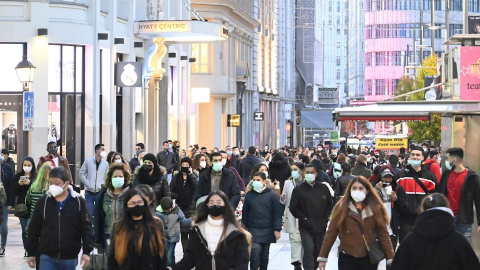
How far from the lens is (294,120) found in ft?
414

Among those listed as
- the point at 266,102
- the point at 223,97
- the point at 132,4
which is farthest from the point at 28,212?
the point at 266,102

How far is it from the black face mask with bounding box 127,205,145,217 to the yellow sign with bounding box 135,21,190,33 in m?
29.5

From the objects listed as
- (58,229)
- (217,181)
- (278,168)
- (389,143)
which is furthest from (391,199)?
(389,143)

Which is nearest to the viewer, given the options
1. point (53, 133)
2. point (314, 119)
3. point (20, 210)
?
point (20, 210)

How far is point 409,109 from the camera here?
886 inches

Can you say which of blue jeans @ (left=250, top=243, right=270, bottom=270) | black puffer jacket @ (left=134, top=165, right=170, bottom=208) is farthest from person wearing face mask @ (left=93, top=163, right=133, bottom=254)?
black puffer jacket @ (left=134, top=165, right=170, bottom=208)

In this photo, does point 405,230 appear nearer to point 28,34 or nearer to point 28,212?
point 28,212

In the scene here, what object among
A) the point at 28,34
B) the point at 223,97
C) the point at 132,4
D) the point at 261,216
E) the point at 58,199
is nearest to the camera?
the point at 58,199

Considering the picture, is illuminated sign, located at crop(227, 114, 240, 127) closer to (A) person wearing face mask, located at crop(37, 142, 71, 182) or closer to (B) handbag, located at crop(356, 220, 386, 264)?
(A) person wearing face mask, located at crop(37, 142, 71, 182)

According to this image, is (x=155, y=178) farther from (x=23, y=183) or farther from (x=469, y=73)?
(x=469, y=73)

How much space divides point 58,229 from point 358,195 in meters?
2.91

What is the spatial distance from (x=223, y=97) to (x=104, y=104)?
91.4 ft

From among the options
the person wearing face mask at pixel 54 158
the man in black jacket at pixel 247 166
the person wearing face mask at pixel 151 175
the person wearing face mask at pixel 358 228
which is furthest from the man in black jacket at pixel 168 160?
the person wearing face mask at pixel 358 228

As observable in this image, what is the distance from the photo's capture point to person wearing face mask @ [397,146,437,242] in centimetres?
1709
